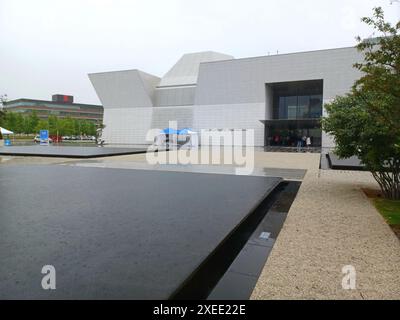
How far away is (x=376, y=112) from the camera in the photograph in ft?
18.5

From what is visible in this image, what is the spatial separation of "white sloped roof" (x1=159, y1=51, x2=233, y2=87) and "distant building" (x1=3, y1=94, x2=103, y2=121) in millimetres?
54668

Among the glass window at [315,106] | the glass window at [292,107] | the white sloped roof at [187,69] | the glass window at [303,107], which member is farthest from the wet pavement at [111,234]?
the white sloped roof at [187,69]

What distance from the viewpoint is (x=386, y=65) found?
17.2ft

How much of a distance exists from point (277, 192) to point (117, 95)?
47125mm

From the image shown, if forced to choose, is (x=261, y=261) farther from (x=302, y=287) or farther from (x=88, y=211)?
(x=88, y=211)

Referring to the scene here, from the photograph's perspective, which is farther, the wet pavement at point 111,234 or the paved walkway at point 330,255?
the paved walkway at point 330,255

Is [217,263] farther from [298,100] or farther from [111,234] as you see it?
[298,100]

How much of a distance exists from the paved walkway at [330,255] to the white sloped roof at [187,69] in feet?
152

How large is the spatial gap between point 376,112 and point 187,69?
4969 cm

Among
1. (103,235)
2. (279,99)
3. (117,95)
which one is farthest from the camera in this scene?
Answer: (117,95)

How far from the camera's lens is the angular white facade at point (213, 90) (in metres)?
36.2
